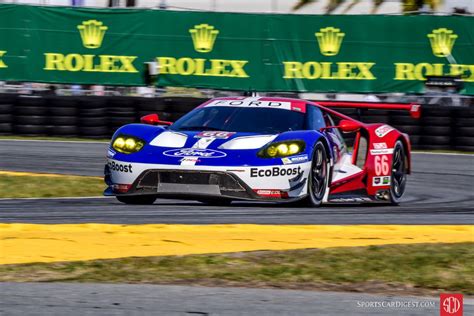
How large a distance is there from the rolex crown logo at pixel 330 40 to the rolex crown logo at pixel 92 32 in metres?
3.93

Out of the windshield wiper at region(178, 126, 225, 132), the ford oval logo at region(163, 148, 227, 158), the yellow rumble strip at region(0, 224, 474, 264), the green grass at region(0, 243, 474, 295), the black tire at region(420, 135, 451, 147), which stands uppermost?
the windshield wiper at region(178, 126, 225, 132)

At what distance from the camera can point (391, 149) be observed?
998 cm

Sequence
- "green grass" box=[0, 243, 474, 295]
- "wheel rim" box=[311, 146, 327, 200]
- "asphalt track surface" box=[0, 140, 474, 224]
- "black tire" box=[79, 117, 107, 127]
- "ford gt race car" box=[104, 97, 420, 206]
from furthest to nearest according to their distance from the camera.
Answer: "black tire" box=[79, 117, 107, 127] < "wheel rim" box=[311, 146, 327, 200] < "ford gt race car" box=[104, 97, 420, 206] < "asphalt track surface" box=[0, 140, 474, 224] < "green grass" box=[0, 243, 474, 295]

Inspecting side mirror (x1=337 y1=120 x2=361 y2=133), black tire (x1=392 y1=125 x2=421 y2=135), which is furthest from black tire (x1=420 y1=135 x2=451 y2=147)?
side mirror (x1=337 y1=120 x2=361 y2=133)

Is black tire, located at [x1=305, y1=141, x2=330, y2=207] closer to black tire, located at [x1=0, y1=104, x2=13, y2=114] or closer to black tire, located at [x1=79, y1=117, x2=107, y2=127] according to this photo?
black tire, located at [x1=79, y1=117, x2=107, y2=127]

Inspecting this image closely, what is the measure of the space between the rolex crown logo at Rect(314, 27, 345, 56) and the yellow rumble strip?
10116mm

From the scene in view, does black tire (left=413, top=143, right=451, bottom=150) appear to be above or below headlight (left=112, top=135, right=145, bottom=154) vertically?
below

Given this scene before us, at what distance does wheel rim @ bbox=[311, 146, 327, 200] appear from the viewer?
28.0ft

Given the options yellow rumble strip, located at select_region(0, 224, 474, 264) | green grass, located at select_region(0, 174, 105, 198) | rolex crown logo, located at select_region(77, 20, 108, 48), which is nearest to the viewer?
yellow rumble strip, located at select_region(0, 224, 474, 264)

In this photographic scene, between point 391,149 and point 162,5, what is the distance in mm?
9106

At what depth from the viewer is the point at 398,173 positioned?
10.2 metres

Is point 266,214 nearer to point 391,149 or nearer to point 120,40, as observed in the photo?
point 391,149

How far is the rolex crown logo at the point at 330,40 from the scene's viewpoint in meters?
17.4

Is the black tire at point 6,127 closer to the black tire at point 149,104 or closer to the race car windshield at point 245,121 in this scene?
the black tire at point 149,104
